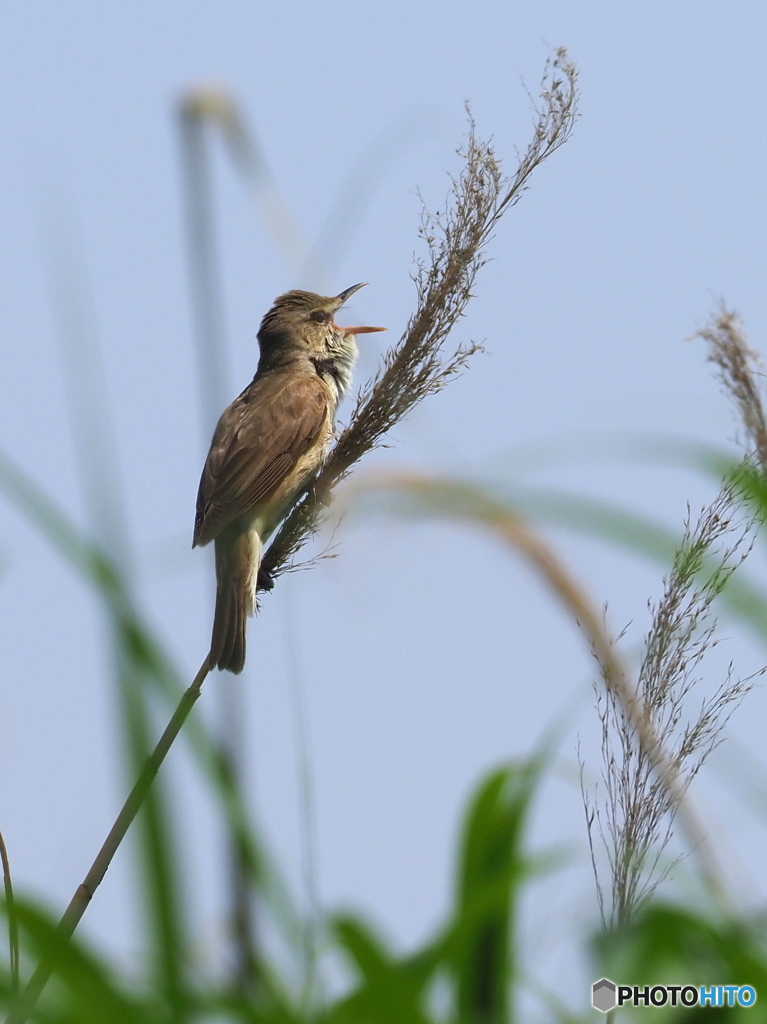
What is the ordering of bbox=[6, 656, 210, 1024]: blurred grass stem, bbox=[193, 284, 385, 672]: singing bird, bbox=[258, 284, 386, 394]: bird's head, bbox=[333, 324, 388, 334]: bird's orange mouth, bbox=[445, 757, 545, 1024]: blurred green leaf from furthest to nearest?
bbox=[258, 284, 386, 394]: bird's head → bbox=[333, 324, 388, 334]: bird's orange mouth → bbox=[193, 284, 385, 672]: singing bird → bbox=[445, 757, 545, 1024]: blurred green leaf → bbox=[6, 656, 210, 1024]: blurred grass stem

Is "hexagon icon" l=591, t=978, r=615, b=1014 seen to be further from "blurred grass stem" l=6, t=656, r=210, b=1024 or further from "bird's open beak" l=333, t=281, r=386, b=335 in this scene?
"bird's open beak" l=333, t=281, r=386, b=335

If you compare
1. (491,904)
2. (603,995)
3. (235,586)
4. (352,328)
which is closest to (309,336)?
(352,328)

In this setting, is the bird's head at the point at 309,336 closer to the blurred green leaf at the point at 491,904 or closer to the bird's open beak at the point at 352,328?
the bird's open beak at the point at 352,328

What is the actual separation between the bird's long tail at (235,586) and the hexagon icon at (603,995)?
284 cm

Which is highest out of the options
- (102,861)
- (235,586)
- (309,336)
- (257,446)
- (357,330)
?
(309,336)

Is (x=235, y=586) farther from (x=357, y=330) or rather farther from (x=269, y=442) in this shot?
(x=357, y=330)

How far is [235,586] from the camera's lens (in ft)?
15.6

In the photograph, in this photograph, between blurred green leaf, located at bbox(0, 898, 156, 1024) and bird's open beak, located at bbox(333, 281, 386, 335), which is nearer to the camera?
blurred green leaf, located at bbox(0, 898, 156, 1024)

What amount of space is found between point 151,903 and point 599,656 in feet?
2.69

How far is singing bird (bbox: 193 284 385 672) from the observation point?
16.0ft

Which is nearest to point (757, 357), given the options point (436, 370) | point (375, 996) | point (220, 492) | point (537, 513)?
point (436, 370)

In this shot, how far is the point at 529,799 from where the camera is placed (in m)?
1.30

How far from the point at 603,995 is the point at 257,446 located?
410 centimetres

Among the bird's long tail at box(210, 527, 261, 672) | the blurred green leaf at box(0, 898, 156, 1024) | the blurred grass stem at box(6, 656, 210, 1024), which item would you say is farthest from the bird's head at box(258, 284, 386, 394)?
the blurred green leaf at box(0, 898, 156, 1024)
